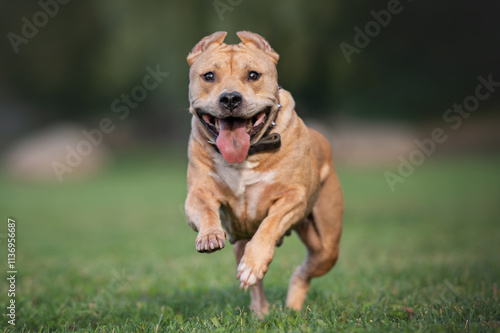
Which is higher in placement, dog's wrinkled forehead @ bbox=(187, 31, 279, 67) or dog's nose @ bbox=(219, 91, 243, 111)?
dog's wrinkled forehead @ bbox=(187, 31, 279, 67)

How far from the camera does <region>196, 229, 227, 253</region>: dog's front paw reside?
11.8ft

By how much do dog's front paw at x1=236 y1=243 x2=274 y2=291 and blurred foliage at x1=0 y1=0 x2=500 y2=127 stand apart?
12829mm

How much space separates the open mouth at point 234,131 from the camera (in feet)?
13.0

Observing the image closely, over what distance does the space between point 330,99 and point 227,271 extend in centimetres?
1646

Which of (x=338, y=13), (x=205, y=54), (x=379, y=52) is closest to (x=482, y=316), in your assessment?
(x=205, y=54)

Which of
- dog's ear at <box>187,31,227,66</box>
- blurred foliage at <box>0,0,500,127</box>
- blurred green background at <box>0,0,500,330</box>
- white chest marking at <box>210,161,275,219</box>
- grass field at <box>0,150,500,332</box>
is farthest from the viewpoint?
blurred foliage at <box>0,0,500,127</box>

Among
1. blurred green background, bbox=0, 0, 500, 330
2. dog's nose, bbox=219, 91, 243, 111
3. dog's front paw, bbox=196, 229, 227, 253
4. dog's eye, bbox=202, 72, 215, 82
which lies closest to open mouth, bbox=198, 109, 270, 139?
dog's nose, bbox=219, 91, 243, 111

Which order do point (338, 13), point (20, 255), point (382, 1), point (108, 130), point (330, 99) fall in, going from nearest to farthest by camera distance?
1. point (20, 255)
2. point (338, 13)
3. point (382, 1)
4. point (330, 99)
5. point (108, 130)

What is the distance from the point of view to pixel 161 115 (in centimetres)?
2989

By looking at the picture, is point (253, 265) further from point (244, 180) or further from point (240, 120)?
point (240, 120)

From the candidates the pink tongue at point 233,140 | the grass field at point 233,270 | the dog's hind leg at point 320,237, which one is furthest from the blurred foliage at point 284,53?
the pink tongue at point 233,140

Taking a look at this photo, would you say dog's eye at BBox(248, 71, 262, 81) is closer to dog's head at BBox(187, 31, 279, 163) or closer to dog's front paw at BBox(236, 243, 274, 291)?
dog's head at BBox(187, 31, 279, 163)

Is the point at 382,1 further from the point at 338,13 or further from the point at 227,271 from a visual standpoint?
the point at 227,271

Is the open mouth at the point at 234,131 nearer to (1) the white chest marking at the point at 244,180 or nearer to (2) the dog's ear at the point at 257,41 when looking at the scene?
(1) the white chest marking at the point at 244,180
